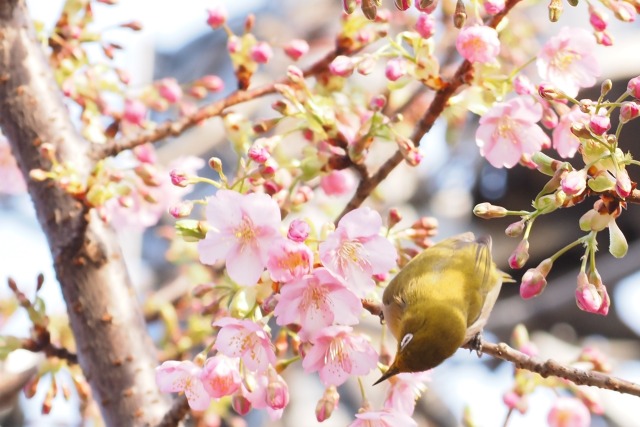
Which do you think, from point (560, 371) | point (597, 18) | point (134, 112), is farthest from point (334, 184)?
point (560, 371)

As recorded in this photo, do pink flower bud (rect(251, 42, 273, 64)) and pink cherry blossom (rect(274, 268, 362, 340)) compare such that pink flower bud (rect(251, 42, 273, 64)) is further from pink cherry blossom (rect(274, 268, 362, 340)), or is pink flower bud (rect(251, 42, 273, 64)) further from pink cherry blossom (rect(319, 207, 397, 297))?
pink cherry blossom (rect(274, 268, 362, 340))

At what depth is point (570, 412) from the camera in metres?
2.67

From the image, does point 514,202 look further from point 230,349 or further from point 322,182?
point 230,349

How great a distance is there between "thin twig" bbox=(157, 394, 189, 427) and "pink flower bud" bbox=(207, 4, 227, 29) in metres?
1.19

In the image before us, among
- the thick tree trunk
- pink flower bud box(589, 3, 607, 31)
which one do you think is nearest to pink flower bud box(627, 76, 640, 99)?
pink flower bud box(589, 3, 607, 31)

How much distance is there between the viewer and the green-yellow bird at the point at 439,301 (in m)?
2.18

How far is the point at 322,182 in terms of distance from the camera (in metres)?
2.80

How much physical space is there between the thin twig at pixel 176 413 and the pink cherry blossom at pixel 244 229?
1.44ft

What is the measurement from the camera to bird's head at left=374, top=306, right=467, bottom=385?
212 centimetres

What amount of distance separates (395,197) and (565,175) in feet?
15.1

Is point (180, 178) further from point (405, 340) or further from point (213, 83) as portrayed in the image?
point (213, 83)

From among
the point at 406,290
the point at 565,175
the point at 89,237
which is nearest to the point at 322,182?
the point at 406,290

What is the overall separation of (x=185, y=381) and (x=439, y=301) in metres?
0.75

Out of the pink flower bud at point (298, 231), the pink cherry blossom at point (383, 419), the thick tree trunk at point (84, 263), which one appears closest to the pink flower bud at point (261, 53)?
the thick tree trunk at point (84, 263)
